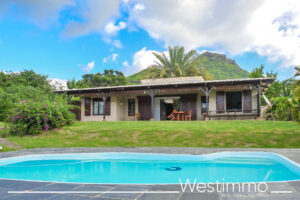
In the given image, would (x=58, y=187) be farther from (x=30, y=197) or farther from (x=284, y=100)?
(x=284, y=100)

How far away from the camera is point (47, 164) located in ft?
21.8

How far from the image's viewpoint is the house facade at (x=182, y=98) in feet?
49.6

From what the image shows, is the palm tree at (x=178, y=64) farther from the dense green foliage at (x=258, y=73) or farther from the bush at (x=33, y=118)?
the bush at (x=33, y=118)

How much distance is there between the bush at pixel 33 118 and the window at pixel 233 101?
36.7 feet

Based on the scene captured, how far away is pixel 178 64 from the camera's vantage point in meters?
25.9

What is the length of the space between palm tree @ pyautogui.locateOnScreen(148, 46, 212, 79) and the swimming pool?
1949cm

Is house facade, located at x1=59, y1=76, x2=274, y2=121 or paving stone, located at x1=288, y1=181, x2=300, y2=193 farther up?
house facade, located at x1=59, y1=76, x2=274, y2=121

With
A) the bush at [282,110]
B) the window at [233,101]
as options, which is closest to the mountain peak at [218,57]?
the bush at [282,110]

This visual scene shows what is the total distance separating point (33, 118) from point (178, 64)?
17.9 meters

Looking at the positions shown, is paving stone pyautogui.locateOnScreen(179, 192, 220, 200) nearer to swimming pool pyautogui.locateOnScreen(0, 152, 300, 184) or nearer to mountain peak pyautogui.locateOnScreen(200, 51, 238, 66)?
swimming pool pyautogui.locateOnScreen(0, 152, 300, 184)

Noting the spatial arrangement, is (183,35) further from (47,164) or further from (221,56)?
(221,56)

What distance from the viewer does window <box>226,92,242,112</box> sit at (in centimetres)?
1625

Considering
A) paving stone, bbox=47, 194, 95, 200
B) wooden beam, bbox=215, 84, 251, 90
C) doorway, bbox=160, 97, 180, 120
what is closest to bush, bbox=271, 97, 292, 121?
wooden beam, bbox=215, 84, 251, 90

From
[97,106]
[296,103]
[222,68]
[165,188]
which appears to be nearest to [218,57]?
[222,68]
